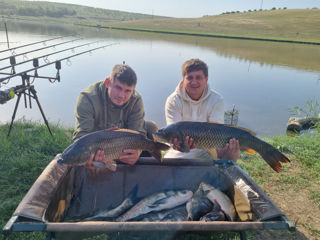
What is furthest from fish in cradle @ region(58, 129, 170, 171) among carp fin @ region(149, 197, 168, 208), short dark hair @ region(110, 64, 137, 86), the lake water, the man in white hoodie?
the lake water

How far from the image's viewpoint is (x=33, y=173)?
2.24 m

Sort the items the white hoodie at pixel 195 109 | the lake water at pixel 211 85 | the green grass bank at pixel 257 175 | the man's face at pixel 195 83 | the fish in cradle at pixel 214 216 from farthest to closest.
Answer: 1. the lake water at pixel 211 85
2. the white hoodie at pixel 195 109
3. the man's face at pixel 195 83
4. the green grass bank at pixel 257 175
5. the fish in cradle at pixel 214 216

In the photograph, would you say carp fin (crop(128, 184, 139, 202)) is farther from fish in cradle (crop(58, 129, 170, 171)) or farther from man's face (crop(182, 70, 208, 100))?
man's face (crop(182, 70, 208, 100))

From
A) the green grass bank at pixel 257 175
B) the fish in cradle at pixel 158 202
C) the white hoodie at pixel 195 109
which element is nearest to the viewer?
the fish in cradle at pixel 158 202

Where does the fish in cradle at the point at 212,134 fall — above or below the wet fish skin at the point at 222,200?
above

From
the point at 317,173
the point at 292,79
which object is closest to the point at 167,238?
the point at 317,173

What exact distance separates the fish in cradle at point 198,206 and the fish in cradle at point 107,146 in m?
0.36

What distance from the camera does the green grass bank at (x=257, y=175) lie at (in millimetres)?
1833

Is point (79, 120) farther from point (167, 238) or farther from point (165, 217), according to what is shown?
point (167, 238)

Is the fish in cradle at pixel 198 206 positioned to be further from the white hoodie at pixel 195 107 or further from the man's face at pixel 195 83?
the man's face at pixel 195 83

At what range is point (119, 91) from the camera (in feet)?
6.36

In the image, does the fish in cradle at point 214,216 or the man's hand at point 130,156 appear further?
the man's hand at point 130,156

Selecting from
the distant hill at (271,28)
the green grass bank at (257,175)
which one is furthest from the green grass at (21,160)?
the distant hill at (271,28)

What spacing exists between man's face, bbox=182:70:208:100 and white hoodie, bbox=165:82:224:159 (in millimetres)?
55
